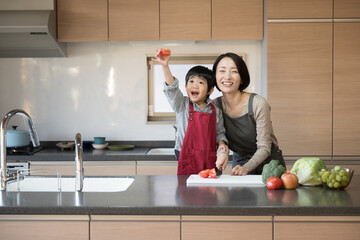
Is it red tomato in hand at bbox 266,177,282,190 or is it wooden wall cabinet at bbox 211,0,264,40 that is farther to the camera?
wooden wall cabinet at bbox 211,0,264,40

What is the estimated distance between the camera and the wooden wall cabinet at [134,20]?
3738mm

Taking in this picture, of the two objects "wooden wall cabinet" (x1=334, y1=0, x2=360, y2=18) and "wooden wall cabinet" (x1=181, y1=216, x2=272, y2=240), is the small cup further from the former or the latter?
"wooden wall cabinet" (x1=334, y1=0, x2=360, y2=18)

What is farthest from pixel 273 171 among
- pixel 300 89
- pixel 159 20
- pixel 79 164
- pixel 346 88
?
pixel 159 20

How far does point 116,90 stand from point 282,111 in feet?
5.27

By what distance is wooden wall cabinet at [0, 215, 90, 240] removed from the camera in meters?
1.75

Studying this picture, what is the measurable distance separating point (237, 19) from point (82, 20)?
1391 mm

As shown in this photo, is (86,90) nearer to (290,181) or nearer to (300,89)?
(300,89)

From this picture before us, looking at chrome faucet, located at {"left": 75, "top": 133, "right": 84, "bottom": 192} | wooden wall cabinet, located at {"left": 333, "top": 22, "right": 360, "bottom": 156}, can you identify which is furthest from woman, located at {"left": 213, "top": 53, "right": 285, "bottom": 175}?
wooden wall cabinet, located at {"left": 333, "top": 22, "right": 360, "bottom": 156}

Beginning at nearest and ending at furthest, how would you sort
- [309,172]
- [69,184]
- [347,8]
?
[309,172], [69,184], [347,8]

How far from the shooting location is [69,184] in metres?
2.44

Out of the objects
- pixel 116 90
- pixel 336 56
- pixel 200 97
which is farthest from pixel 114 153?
pixel 336 56

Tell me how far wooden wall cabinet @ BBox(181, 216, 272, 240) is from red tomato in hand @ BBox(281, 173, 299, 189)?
348mm

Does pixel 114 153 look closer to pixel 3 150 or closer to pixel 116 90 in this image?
pixel 116 90

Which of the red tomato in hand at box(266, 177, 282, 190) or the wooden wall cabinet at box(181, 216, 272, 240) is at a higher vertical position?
the red tomato in hand at box(266, 177, 282, 190)
